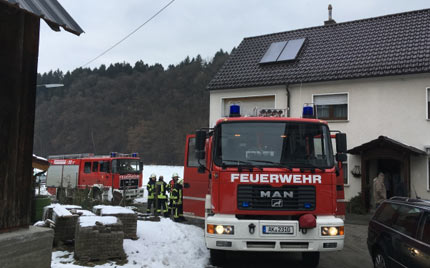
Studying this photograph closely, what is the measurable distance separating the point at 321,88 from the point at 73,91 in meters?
60.1

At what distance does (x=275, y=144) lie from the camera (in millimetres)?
6652

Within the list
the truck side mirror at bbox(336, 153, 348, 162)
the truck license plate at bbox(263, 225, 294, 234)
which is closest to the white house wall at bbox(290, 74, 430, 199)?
the truck side mirror at bbox(336, 153, 348, 162)

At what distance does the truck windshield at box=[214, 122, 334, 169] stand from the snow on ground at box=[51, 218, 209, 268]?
2.07 meters

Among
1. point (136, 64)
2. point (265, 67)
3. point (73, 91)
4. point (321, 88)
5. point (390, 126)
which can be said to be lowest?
point (390, 126)

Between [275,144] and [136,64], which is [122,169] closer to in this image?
[275,144]

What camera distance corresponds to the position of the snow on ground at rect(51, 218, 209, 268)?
21.8 ft

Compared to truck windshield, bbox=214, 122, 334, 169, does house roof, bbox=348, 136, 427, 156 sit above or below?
above

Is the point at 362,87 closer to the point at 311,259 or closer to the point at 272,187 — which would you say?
the point at 311,259

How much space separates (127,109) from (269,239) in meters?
72.5

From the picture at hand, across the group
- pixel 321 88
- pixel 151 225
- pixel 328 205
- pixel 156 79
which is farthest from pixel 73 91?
pixel 328 205

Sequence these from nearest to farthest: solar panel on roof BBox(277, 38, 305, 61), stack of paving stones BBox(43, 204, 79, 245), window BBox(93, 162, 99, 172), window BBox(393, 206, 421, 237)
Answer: window BBox(393, 206, 421, 237), stack of paving stones BBox(43, 204, 79, 245), solar panel on roof BBox(277, 38, 305, 61), window BBox(93, 162, 99, 172)

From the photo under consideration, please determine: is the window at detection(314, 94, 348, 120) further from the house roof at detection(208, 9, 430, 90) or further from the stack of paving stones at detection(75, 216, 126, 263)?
the stack of paving stones at detection(75, 216, 126, 263)

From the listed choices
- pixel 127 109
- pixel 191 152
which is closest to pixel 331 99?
pixel 191 152

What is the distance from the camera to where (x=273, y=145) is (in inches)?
262
